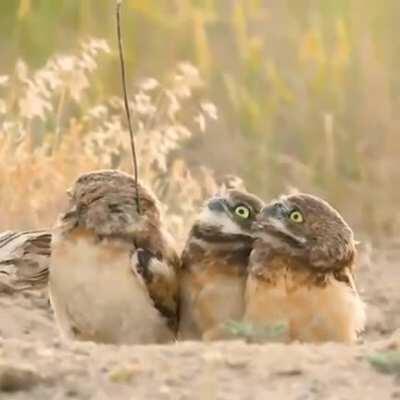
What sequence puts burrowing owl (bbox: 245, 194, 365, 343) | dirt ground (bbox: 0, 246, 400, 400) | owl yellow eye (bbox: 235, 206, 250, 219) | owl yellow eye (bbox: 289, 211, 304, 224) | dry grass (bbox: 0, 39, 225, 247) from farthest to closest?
dry grass (bbox: 0, 39, 225, 247)
owl yellow eye (bbox: 235, 206, 250, 219)
owl yellow eye (bbox: 289, 211, 304, 224)
burrowing owl (bbox: 245, 194, 365, 343)
dirt ground (bbox: 0, 246, 400, 400)

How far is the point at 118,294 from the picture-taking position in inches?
195

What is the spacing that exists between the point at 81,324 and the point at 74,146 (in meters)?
2.29

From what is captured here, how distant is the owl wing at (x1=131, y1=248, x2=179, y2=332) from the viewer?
16.3 ft

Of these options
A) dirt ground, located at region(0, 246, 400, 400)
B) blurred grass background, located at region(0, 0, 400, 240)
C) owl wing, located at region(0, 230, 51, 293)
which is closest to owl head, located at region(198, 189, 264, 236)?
dirt ground, located at region(0, 246, 400, 400)

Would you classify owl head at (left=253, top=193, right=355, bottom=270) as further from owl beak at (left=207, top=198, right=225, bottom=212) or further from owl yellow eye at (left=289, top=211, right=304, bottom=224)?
owl beak at (left=207, top=198, right=225, bottom=212)

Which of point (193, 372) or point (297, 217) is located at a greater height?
point (297, 217)

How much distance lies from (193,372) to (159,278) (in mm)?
1101

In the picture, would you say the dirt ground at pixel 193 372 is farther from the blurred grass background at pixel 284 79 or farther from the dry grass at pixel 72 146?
the blurred grass background at pixel 284 79

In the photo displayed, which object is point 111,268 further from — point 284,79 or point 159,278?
point 284,79

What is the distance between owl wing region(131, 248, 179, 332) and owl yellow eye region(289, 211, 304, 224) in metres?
0.36

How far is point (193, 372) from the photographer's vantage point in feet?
12.8

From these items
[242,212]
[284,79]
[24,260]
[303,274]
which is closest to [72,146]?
[24,260]

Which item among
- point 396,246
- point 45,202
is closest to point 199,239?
point 45,202

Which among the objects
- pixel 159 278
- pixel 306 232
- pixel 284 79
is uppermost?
pixel 284 79
